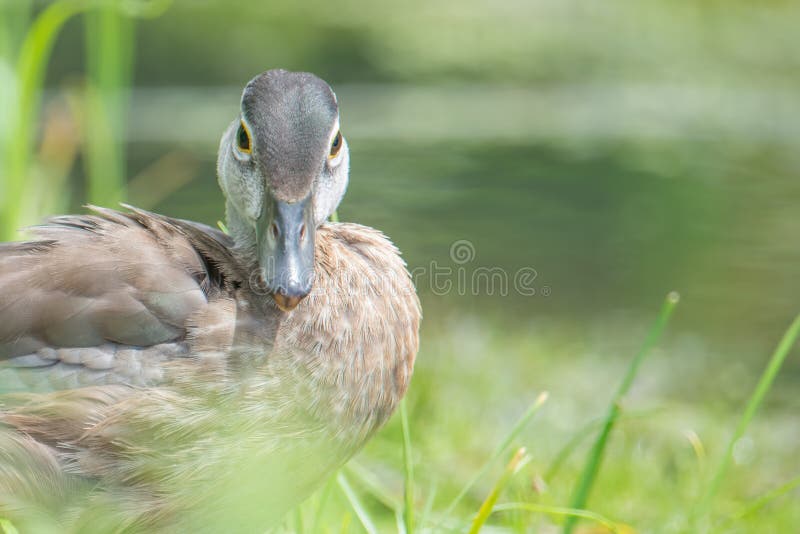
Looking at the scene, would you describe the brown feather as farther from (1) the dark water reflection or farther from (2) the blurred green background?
(1) the dark water reflection

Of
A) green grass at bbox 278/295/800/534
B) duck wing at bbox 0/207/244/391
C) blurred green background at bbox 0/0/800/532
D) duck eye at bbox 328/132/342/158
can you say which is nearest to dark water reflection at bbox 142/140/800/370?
blurred green background at bbox 0/0/800/532

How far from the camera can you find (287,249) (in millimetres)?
2914

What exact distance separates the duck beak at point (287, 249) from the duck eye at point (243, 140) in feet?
0.70

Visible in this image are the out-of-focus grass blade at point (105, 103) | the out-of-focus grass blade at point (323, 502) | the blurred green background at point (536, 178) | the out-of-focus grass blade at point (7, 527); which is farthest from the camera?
the blurred green background at point (536, 178)

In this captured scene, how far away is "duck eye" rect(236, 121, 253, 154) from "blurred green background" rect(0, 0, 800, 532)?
96 centimetres

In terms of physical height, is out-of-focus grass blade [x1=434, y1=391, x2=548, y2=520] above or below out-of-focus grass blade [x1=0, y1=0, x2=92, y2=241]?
below

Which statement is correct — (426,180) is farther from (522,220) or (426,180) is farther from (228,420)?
(228,420)

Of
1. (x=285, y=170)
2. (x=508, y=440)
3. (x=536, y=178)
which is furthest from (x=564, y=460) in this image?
(x=536, y=178)

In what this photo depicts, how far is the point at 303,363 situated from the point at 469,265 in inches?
160

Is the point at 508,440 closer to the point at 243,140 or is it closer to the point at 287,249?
the point at 287,249

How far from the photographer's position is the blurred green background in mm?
4555

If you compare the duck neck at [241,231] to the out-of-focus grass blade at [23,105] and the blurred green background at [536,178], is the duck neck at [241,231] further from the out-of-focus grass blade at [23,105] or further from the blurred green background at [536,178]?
the out-of-focus grass blade at [23,105]

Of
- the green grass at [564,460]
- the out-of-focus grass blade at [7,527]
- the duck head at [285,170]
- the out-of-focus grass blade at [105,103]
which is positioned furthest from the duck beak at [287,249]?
the out-of-focus grass blade at [105,103]

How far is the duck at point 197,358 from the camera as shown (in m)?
2.85
